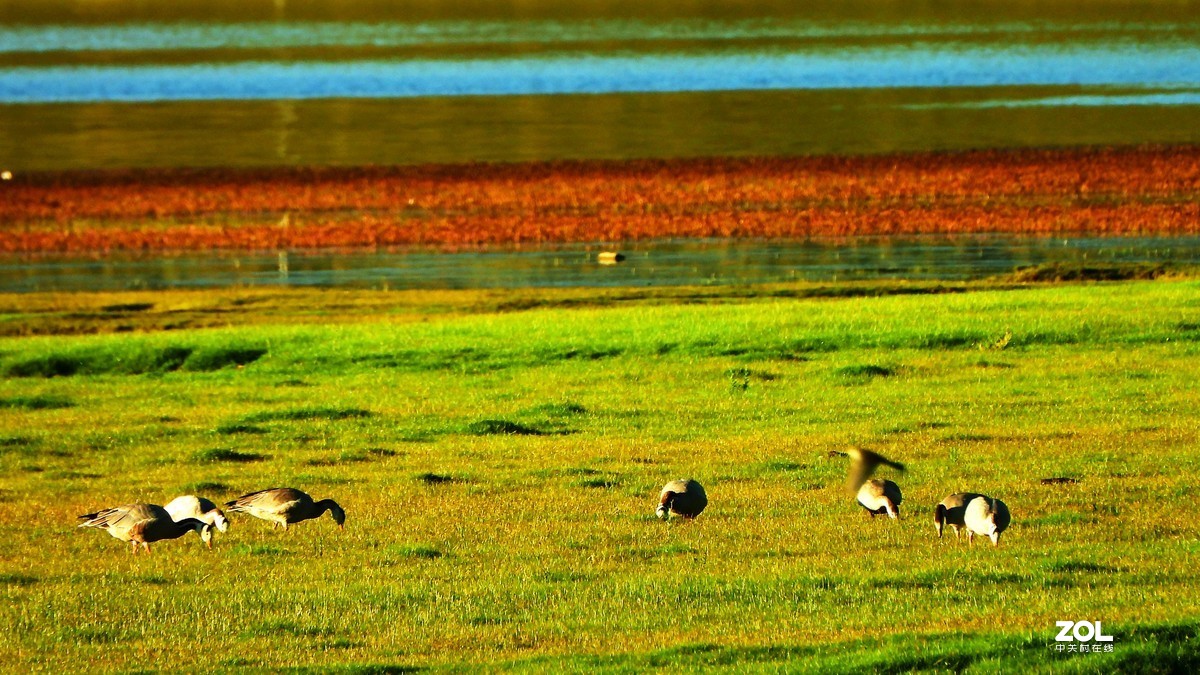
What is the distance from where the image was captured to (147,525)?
11750mm

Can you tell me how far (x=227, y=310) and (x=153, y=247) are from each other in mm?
11456

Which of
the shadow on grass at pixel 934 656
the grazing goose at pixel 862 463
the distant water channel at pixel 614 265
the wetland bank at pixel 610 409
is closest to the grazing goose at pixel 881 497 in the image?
the grazing goose at pixel 862 463

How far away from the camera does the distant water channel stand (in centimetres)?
3138

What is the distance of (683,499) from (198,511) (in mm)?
3367

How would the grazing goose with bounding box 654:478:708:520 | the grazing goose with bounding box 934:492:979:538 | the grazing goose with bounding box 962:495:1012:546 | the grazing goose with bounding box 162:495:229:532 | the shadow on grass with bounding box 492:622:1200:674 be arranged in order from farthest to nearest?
the grazing goose with bounding box 654:478:708:520
the grazing goose with bounding box 162:495:229:532
the grazing goose with bounding box 934:492:979:538
the grazing goose with bounding box 962:495:1012:546
the shadow on grass with bounding box 492:622:1200:674

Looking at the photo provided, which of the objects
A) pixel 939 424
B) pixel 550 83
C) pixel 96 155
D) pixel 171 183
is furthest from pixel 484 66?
pixel 939 424

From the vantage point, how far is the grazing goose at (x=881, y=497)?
12039 millimetres

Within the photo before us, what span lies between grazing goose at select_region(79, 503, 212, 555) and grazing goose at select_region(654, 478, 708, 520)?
3174mm

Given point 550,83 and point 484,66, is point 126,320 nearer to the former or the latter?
point 550,83

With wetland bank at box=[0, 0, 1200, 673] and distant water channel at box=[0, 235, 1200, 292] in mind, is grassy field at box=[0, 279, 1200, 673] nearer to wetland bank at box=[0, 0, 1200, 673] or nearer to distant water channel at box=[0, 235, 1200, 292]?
wetland bank at box=[0, 0, 1200, 673]

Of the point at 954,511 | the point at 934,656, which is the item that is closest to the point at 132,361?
the point at 954,511

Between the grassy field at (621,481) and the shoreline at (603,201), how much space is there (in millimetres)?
11356

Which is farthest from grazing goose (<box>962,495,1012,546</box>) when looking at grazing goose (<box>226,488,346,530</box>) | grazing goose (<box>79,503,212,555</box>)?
grazing goose (<box>79,503,212,555</box>)

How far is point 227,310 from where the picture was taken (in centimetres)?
2966
